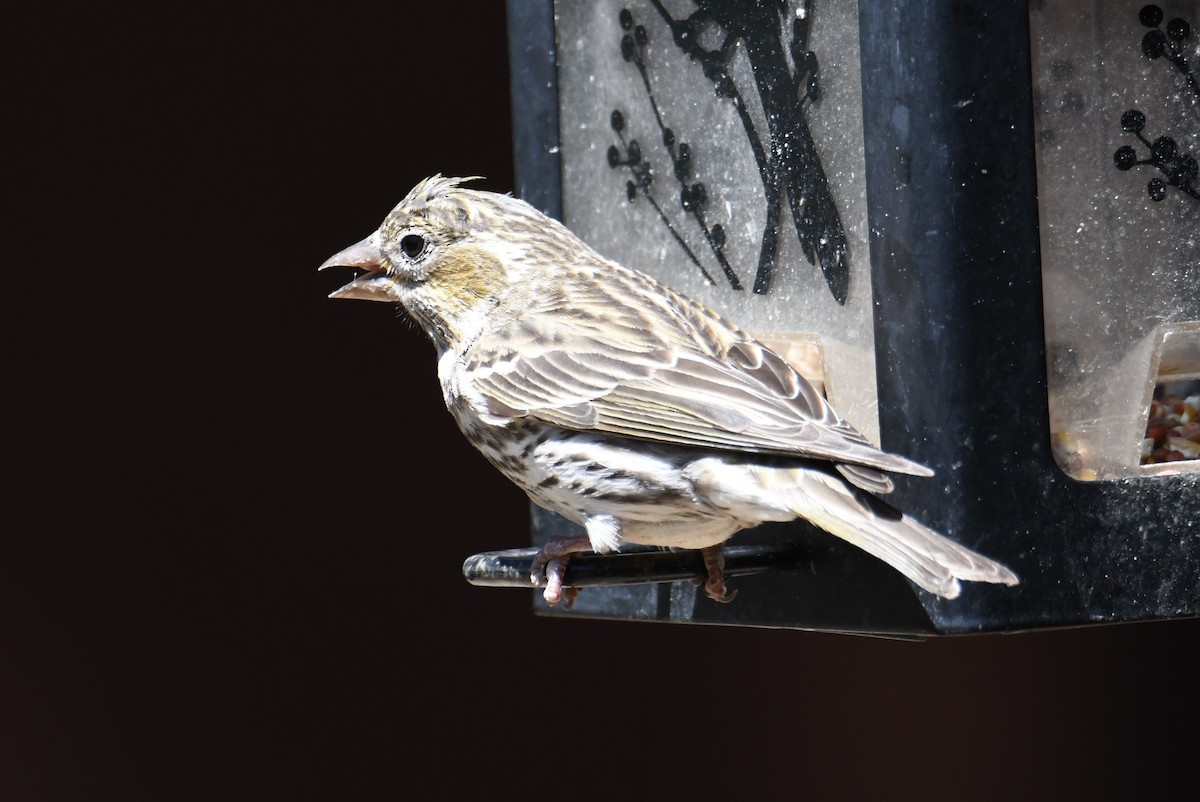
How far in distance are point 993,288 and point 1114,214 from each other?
12.6 inches

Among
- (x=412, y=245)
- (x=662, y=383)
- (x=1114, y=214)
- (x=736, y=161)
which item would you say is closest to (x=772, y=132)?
(x=736, y=161)

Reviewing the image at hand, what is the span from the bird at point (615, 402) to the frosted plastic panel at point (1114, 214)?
44 cm

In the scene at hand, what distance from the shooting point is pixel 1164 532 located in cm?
342

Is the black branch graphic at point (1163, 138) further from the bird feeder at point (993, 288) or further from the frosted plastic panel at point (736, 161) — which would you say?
the frosted plastic panel at point (736, 161)

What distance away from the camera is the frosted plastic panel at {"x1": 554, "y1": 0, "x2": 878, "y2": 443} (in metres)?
3.61

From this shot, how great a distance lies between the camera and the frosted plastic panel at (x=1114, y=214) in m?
3.43

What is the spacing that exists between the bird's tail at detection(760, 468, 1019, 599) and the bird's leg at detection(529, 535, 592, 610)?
47cm

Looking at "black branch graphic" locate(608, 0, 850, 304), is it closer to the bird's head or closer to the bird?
the bird

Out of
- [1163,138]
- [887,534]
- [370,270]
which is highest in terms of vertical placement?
[1163,138]

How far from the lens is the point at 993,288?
333 cm

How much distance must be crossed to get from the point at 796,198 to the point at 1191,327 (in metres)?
0.81

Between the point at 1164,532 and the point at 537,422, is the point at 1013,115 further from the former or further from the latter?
the point at 537,422

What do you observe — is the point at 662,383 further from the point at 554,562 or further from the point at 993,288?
the point at 993,288

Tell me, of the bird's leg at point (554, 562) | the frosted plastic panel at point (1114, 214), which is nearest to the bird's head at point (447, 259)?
the bird's leg at point (554, 562)
